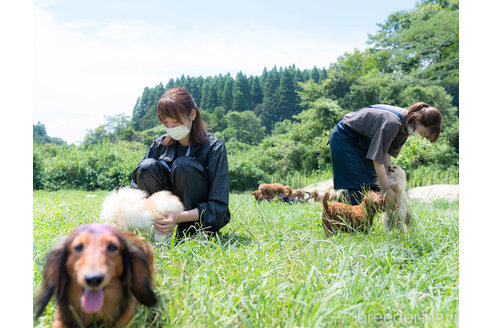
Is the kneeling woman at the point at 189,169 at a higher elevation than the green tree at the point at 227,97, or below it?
below

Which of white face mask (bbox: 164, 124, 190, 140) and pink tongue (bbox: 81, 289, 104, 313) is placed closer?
pink tongue (bbox: 81, 289, 104, 313)

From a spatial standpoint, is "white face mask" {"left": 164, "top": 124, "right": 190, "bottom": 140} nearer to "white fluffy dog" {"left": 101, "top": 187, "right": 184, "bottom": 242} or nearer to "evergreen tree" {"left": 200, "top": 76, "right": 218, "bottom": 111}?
"white fluffy dog" {"left": 101, "top": 187, "right": 184, "bottom": 242}

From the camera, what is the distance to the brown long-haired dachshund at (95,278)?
3.30 ft

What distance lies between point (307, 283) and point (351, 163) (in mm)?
2128

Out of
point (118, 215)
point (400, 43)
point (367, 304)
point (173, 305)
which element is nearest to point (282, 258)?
point (367, 304)

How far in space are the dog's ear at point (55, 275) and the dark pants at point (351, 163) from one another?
282 centimetres

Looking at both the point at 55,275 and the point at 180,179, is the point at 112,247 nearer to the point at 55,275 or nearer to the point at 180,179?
the point at 55,275

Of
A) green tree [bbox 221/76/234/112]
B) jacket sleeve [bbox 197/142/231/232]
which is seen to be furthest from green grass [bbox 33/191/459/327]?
green tree [bbox 221/76/234/112]

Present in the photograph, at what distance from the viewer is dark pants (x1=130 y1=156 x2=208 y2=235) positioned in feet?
8.59

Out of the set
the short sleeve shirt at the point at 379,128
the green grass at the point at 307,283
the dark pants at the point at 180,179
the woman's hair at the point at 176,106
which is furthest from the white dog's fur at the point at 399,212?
the woman's hair at the point at 176,106

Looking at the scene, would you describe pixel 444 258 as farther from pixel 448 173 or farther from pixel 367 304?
pixel 448 173

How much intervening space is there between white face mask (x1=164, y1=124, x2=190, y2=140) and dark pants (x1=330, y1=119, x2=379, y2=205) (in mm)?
1660

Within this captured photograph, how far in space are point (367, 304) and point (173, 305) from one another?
0.82 meters

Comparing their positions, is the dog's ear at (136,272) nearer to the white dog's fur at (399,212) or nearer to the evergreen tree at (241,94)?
the white dog's fur at (399,212)
